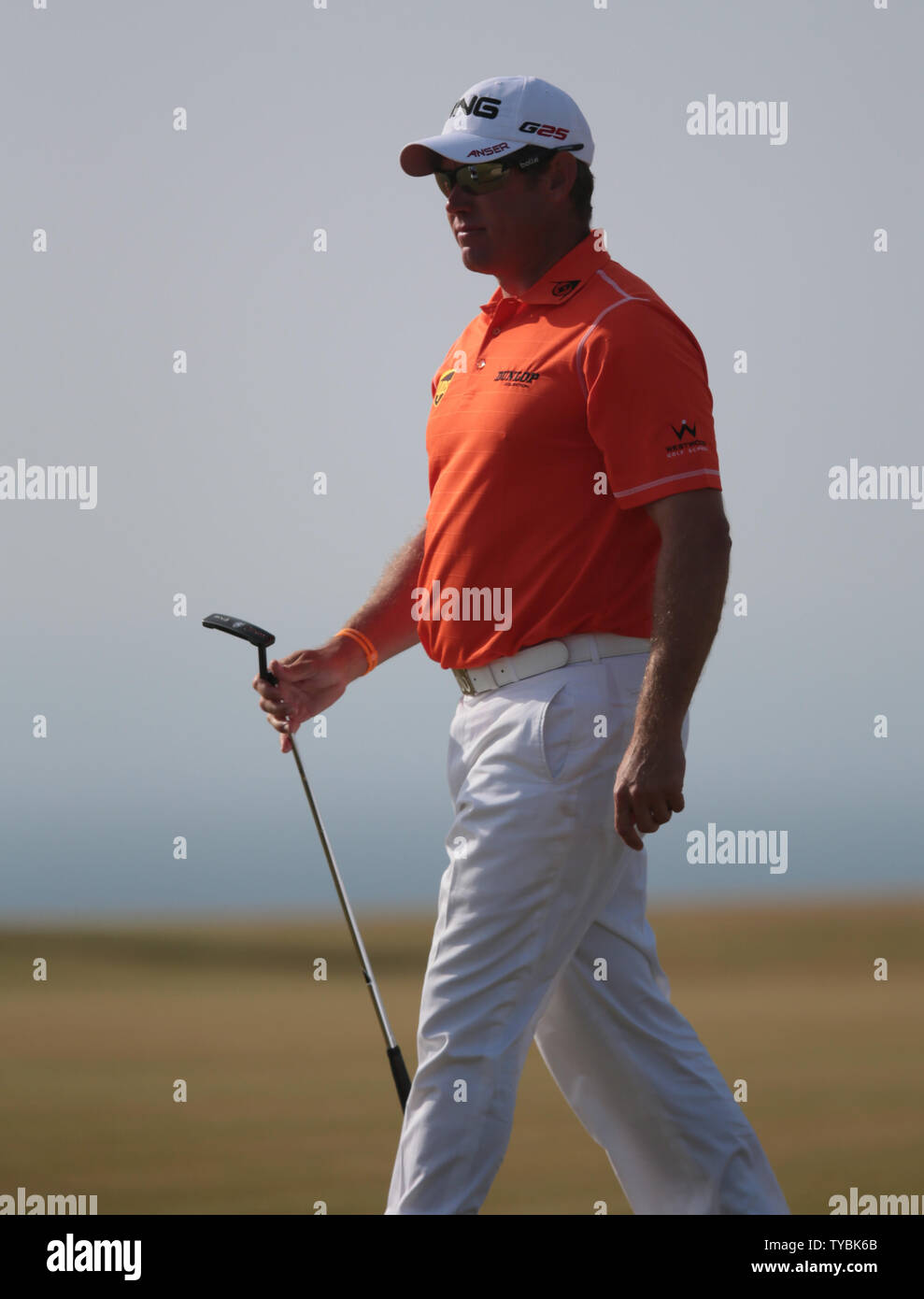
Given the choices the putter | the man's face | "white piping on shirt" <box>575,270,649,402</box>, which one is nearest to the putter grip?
the putter

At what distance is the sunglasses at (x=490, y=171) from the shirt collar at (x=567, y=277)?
15 cm

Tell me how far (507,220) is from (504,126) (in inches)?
5.6

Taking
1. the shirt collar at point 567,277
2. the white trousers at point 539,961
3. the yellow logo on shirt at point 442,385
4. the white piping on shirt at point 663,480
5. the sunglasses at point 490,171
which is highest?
the sunglasses at point 490,171

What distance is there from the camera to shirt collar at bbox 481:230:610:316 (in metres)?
2.64

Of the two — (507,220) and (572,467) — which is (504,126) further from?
(572,467)

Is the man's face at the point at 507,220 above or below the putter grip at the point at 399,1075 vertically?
above

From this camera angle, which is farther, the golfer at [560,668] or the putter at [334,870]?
the putter at [334,870]

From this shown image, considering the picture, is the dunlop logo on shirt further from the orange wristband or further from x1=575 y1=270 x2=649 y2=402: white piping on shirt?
the orange wristband

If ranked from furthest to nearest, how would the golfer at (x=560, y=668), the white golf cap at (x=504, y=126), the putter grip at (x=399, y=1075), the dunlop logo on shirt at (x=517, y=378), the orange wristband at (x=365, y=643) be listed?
the orange wristband at (x=365, y=643) → the putter grip at (x=399, y=1075) → the white golf cap at (x=504, y=126) → the dunlop logo on shirt at (x=517, y=378) → the golfer at (x=560, y=668)

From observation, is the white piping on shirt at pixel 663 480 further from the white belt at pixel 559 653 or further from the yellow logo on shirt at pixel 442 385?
the yellow logo on shirt at pixel 442 385

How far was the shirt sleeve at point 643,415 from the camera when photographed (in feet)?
8.04

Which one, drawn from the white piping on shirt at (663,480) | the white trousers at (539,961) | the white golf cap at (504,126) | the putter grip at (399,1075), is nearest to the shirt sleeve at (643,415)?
the white piping on shirt at (663,480)

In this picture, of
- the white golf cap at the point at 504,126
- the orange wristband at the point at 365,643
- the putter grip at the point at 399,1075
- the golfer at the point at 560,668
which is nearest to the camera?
the golfer at the point at 560,668
